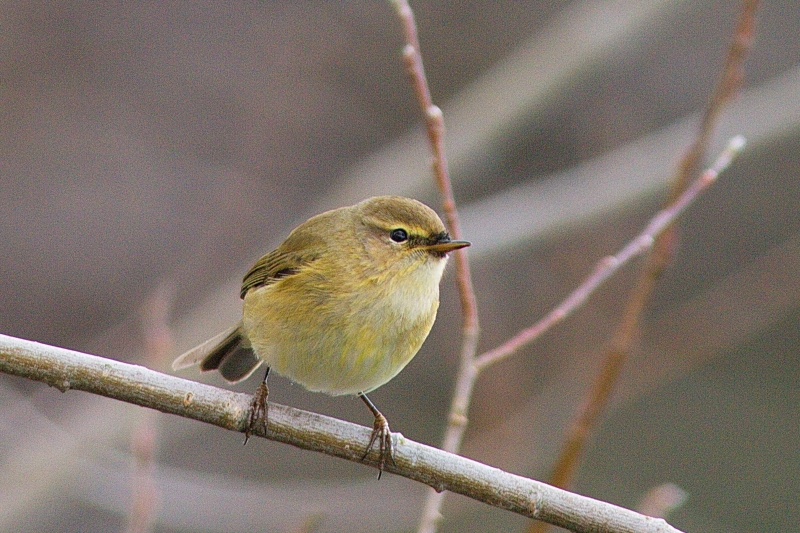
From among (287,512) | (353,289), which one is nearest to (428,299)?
(353,289)

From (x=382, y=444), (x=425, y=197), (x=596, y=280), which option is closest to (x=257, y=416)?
(x=382, y=444)

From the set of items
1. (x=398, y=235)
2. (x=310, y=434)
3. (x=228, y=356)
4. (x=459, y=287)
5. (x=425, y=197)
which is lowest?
(x=310, y=434)

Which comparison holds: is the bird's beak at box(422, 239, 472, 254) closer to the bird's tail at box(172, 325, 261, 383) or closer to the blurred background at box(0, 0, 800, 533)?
the bird's tail at box(172, 325, 261, 383)

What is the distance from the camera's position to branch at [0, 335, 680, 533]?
2811mm

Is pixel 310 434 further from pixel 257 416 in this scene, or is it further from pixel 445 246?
pixel 445 246

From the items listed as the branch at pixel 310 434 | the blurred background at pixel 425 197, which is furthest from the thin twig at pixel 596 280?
the blurred background at pixel 425 197

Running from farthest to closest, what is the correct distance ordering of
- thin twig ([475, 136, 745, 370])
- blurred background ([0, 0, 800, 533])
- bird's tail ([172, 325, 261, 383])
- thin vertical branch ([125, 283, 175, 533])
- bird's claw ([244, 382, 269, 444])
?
blurred background ([0, 0, 800, 533]) < bird's tail ([172, 325, 261, 383]) < thin vertical branch ([125, 283, 175, 533]) < thin twig ([475, 136, 745, 370]) < bird's claw ([244, 382, 269, 444])

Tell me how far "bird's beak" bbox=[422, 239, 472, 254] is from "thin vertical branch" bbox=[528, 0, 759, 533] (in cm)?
68

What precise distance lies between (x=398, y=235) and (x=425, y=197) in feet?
9.52

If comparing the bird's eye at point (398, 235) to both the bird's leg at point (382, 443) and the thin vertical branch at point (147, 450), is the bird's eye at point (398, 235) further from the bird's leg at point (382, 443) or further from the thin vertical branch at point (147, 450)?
the thin vertical branch at point (147, 450)

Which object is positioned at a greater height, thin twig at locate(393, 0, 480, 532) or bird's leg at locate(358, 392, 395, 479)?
thin twig at locate(393, 0, 480, 532)

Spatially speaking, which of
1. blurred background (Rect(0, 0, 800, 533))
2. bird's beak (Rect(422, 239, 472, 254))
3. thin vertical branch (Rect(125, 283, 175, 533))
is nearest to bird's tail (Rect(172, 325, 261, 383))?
thin vertical branch (Rect(125, 283, 175, 533))

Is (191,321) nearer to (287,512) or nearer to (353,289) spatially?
(287,512)

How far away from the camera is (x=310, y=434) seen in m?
3.08
